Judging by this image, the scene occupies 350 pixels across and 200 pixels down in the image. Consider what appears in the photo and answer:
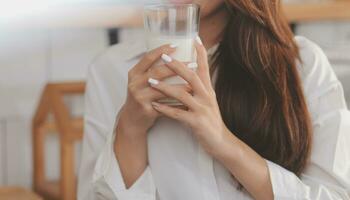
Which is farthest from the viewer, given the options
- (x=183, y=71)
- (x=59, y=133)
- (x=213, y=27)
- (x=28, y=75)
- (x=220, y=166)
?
(x=28, y=75)

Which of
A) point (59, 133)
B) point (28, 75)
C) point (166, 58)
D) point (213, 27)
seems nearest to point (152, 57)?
point (166, 58)

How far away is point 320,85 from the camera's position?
131 cm

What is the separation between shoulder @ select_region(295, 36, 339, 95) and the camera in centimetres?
131

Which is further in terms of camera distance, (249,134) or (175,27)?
(249,134)

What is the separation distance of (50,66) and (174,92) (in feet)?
4.15

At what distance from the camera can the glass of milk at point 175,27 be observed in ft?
3.54

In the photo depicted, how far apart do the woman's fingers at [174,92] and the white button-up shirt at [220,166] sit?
0.59 ft

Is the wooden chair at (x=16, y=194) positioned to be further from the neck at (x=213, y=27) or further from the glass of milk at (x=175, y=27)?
the glass of milk at (x=175, y=27)

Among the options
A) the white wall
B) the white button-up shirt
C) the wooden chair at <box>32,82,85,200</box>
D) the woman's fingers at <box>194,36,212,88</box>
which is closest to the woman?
the white button-up shirt

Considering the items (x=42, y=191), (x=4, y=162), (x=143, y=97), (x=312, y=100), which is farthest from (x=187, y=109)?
(x=4, y=162)

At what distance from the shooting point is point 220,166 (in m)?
1.25

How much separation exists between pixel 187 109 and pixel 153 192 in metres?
0.20

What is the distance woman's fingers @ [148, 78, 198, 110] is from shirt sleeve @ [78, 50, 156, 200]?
0.68 ft

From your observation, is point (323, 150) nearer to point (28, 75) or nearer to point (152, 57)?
point (152, 57)
